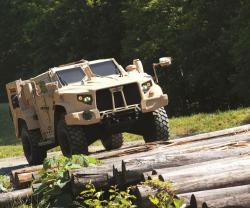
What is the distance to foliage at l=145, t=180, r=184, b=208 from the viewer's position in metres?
5.88

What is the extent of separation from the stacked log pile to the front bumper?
356 cm

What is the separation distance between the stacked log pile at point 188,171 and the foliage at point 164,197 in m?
0.10

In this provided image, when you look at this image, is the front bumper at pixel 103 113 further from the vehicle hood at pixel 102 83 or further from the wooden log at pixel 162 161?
the wooden log at pixel 162 161

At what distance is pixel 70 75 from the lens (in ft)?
50.0

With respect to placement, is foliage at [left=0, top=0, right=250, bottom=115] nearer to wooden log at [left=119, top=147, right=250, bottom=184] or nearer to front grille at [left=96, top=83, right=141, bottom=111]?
front grille at [left=96, top=83, right=141, bottom=111]

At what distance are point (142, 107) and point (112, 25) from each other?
121 ft

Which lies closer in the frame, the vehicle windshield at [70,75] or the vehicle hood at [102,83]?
the vehicle hood at [102,83]

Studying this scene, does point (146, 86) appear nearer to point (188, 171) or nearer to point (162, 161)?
point (162, 161)

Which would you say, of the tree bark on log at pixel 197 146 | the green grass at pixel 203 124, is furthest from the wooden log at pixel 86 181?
the green grass at pixel 203 124

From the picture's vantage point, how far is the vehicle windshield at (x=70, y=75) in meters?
15.0

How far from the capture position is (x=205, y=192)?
6.24 m

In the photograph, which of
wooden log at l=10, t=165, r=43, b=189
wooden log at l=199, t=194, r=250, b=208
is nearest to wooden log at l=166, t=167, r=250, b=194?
wooden log at l=199, t=194, r=250, b=208

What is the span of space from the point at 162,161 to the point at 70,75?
770 centimetres

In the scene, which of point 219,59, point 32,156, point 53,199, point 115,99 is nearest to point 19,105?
point 32,156
